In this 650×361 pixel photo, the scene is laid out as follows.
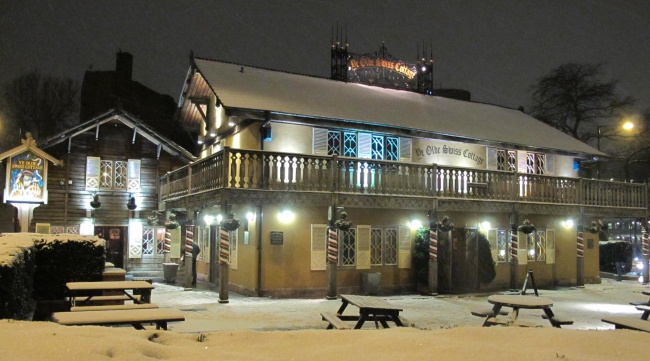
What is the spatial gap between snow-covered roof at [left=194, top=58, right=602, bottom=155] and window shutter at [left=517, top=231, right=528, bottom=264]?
3.79 m

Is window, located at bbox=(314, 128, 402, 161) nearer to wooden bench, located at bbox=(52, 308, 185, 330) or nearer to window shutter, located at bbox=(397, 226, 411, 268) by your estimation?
window shutter, located at bbox=(397, 226, 411, 268)

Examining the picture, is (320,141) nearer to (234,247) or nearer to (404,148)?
(404,148)

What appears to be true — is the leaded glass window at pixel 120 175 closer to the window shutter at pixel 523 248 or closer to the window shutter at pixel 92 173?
the window shutter at pixel 92 173

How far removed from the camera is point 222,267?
16500 mm

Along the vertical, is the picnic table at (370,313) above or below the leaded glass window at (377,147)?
below

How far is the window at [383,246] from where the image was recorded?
19812mm

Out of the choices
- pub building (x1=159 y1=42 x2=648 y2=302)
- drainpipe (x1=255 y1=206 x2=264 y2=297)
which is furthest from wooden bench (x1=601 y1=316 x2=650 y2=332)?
drainpipe (x1=255 y1=206 x2=264 y2=297)

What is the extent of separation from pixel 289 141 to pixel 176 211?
5.52 metres

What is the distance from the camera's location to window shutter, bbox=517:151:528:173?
2489 centimetres

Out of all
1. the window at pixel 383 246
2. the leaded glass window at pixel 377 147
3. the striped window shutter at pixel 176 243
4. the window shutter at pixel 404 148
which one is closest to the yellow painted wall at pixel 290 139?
the leaded glass window at pixel 377 147

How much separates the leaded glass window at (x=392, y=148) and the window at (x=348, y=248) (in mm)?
3670

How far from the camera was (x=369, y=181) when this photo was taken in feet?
59.9

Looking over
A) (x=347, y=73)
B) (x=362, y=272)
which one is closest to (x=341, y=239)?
(x=362, y=272)

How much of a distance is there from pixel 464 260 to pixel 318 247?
5810 millimetres
